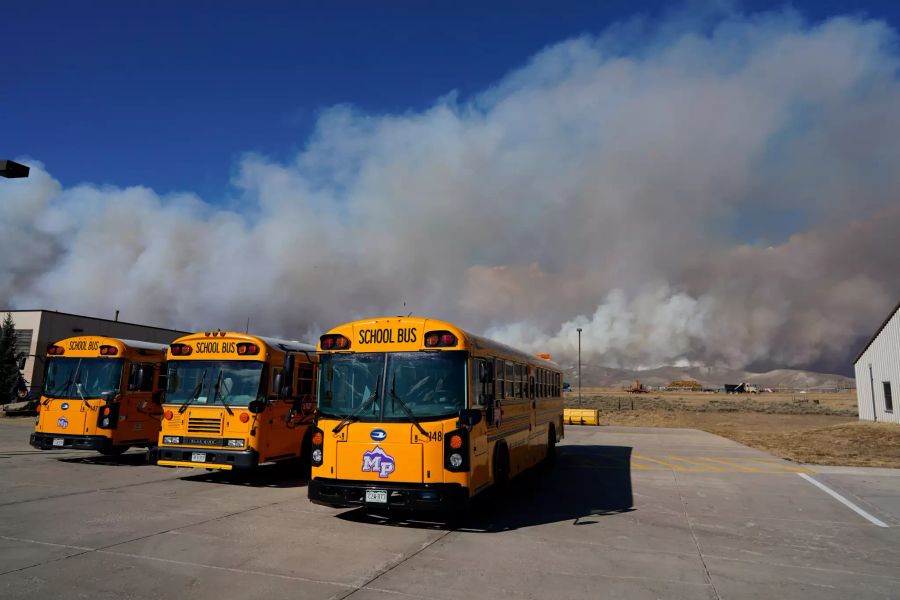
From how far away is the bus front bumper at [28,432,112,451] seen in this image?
12914mm

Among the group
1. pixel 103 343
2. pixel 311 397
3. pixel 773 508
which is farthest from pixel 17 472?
pixel 773 508

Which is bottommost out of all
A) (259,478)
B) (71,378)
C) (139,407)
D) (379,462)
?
(259,478)

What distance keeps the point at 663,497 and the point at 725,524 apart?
219 centimetres

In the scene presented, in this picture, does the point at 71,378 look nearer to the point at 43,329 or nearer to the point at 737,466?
the point at 737,466

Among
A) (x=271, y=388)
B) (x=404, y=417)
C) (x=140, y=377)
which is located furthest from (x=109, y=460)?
(x=404, y=417)

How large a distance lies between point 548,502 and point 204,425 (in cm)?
668

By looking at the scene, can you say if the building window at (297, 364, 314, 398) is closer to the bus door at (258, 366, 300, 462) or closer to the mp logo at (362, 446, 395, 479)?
the bus door at (258, 366, 300, 462)

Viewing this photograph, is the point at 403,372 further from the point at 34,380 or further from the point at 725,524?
the point at 34,380

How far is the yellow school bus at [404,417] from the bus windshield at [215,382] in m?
3.42

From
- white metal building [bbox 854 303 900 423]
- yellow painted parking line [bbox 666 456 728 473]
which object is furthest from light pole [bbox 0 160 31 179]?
white metal building [bbox 854 303 900 423]

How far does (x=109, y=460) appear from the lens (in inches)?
575

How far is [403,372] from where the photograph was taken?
7953 millimetres

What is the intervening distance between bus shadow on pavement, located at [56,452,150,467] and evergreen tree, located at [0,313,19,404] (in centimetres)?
3249

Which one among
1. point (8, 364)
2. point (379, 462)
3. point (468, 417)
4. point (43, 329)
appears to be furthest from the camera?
point (43, 329)
